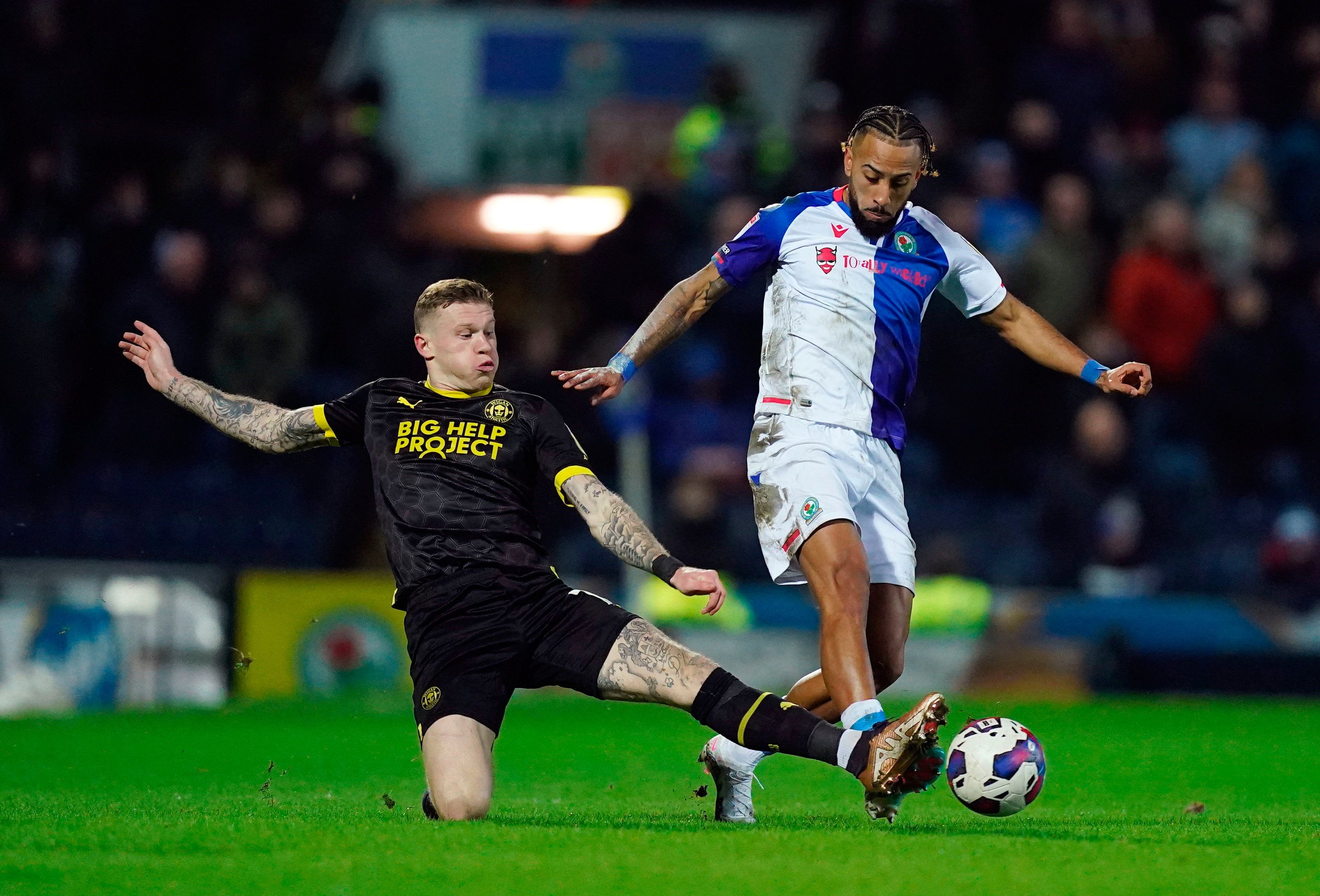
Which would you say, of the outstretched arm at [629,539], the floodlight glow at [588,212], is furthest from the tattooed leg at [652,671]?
the floodlight glow at [588,212]

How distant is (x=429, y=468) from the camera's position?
668cm

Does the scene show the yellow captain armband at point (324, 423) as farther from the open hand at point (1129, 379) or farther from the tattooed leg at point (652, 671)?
the open hand at point (1129, 379)

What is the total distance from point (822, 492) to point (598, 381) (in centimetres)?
89

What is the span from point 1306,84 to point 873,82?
4.13 metres

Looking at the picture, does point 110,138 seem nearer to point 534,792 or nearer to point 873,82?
point 873,82

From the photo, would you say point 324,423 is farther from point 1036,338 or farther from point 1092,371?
point 1092,371

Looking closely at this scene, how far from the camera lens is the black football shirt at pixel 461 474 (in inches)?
261

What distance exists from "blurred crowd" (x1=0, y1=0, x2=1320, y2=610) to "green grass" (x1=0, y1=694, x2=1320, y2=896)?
3.38 metres

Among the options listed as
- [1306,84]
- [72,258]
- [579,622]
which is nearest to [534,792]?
[579,622]

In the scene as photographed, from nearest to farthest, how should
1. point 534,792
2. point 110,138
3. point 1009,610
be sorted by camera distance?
point 534,792 < point 1009,610 < point 110,138

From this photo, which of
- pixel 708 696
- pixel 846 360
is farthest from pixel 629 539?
pixel 846 360

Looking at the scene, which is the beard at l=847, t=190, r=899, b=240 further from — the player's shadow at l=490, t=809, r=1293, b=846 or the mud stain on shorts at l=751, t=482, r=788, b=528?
the player's shadow at l=490, t=809, r=1293, b=846

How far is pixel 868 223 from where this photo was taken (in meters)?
7.14

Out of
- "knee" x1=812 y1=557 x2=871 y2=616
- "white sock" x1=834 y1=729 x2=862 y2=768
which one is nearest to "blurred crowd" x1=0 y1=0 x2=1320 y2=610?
"knee" x1=812 y1=557 x2=871 y2=616
